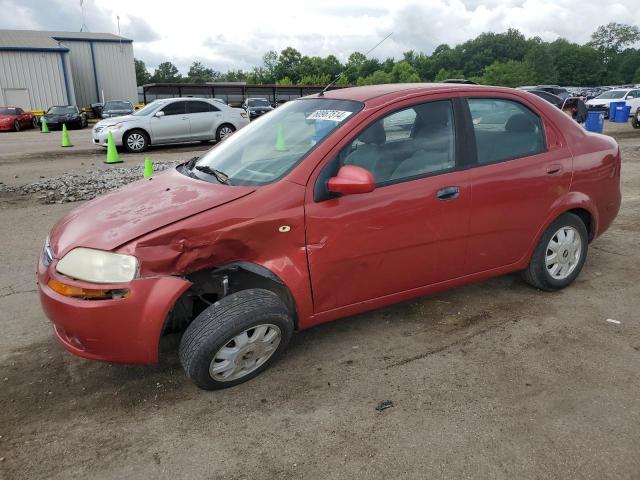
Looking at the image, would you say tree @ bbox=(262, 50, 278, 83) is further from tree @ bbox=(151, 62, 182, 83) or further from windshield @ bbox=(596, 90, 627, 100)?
windshield @ bbox=(596, 90, 627, 100)

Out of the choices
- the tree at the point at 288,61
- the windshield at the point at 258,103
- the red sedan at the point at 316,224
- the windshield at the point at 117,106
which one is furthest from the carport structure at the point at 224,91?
the tree at the point at 288,61

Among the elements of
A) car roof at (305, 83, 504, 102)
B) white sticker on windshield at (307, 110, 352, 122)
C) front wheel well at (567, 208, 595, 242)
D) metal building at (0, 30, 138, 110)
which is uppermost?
metal building at (0, 30, 138, 110)

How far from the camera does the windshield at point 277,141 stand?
3.10 meters

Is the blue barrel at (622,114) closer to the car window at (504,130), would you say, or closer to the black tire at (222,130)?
the black tire at (222,130)

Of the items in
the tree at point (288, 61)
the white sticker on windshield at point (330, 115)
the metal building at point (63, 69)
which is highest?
the tree at point (288, 61)

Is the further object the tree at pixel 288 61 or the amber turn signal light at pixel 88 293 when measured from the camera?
the tree at pixel 288 61

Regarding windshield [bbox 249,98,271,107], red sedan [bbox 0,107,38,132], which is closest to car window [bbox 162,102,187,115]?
red sedan [bbox 0,107,38,132]

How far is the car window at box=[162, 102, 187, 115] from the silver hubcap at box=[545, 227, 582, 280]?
12787 millimetres

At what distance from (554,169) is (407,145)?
4.09ft

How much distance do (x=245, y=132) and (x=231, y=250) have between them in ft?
4.49

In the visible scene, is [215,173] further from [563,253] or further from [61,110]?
[61,110]

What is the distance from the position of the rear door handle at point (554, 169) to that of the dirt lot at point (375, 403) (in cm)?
101

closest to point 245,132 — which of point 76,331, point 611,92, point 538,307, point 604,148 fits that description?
point 76,331

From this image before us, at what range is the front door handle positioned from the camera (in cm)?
324
